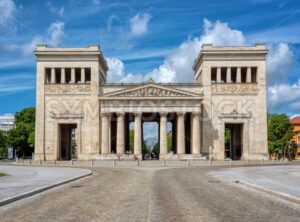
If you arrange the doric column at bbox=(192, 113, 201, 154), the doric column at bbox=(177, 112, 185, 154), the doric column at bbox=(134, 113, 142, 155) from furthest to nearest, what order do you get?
the doric column at bbox=(134, 113, 142, 155) < the doric column at bbox=(177, 112, 185, 154) < the doric column at bbox=(192, 113, 201, 154)

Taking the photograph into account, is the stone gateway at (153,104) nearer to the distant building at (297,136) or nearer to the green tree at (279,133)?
the green tree at (279,133)

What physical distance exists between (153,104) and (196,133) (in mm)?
9899

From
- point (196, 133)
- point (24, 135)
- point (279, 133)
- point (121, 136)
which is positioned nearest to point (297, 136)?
point (279, 133)

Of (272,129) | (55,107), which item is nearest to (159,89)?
(55,107)

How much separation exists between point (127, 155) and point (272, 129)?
1820 inches

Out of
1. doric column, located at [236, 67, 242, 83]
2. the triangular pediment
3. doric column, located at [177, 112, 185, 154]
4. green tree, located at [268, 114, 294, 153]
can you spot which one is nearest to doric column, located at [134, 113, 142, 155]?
the triangular pediment

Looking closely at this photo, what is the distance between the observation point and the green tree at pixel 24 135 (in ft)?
388

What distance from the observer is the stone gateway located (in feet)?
295

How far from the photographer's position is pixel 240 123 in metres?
93.2

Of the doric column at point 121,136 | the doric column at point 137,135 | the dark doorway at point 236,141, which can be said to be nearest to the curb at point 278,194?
the doric column at point 137,135

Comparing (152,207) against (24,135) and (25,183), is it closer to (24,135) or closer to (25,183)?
(25,183)

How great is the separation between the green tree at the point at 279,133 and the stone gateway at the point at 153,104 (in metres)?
23.2

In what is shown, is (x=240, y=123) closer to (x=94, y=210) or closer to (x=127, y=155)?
(x=127, y=155)

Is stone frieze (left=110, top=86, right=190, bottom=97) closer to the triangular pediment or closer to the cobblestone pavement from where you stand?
the triangular pediment
